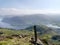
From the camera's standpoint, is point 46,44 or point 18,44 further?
point 46,44

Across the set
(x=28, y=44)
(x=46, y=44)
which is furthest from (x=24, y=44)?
(x=46, y=44)

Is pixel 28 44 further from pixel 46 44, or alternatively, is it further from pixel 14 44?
pixel 46 44

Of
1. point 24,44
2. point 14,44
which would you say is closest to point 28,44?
point 24,44

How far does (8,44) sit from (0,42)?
4010 mm

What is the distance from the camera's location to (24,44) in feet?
222

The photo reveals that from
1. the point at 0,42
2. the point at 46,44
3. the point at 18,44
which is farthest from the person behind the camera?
the point at 46,44

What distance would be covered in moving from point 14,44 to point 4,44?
5.28 metres

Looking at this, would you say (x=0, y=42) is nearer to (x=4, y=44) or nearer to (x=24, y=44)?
(x=4, y=44)

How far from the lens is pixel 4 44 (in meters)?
68.1

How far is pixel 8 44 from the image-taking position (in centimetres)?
6844

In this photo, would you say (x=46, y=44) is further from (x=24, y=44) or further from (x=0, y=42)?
(x=0, y=42)

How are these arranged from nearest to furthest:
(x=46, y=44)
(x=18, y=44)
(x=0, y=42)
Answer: (x=18, y=44) < (x=0, y=42) < (x=46, y=44)

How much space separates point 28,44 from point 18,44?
16.5ft

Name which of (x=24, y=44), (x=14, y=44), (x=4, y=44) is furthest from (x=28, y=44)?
(x=4, y=44)
